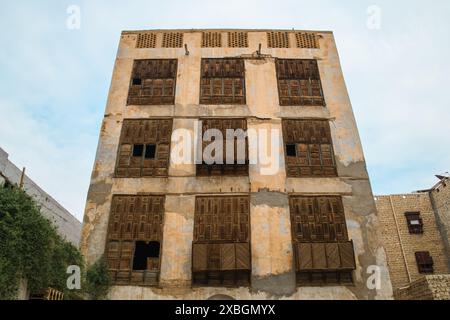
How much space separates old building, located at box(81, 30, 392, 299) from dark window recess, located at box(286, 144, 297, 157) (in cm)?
4

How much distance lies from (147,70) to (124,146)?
4.10 metres

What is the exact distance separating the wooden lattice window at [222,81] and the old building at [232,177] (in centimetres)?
6

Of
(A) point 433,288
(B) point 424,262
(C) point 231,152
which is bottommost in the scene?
(A) point 433,288

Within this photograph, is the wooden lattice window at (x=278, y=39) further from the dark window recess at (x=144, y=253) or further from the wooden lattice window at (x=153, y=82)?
the dark window recess at (x=144, y=253)

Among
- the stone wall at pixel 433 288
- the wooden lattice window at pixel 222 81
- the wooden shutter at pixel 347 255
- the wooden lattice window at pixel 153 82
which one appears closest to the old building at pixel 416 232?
the stone wall at pixel 433 288

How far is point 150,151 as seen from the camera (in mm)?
15320

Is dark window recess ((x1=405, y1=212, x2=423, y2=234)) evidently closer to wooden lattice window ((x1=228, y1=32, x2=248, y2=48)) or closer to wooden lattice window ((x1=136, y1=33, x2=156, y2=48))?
wooden lattice window ((x1=228, y1=32, x2=248, y2=48))

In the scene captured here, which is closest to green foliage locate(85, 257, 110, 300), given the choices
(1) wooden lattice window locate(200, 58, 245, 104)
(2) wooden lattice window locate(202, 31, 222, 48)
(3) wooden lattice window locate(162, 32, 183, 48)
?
(1) wooden lattice window locate(200, 58, 245, 104)

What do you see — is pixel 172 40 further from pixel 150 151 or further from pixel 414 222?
pixel 414 222

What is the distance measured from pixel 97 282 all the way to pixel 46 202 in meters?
10.1

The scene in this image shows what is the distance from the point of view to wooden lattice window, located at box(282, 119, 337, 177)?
14.9m

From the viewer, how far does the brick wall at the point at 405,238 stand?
21156 millimetres

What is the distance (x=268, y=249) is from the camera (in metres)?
13.3

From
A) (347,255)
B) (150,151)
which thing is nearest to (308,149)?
(347,255)
